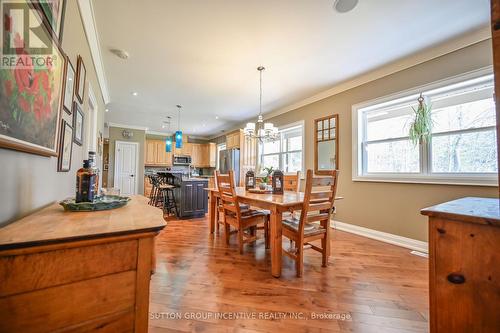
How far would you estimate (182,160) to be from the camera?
26.1ft

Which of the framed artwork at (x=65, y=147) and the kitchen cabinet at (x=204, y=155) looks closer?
the framed artwork at (x=65, y=147)

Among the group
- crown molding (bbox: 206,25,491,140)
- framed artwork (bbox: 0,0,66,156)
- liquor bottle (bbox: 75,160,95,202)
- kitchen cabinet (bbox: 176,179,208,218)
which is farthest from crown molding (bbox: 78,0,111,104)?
crown molding (bbox: 206,25,491,140)

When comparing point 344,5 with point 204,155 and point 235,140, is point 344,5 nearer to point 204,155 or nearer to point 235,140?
point 235,140

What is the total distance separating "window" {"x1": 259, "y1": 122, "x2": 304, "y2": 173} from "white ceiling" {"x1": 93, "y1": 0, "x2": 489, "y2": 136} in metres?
1.05

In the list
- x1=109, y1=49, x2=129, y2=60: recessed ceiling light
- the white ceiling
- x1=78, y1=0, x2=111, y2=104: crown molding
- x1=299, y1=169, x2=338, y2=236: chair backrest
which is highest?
the white ceiling

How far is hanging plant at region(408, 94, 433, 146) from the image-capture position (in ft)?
8.39

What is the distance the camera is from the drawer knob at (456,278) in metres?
0.74

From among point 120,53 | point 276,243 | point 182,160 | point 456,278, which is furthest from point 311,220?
point 182,160

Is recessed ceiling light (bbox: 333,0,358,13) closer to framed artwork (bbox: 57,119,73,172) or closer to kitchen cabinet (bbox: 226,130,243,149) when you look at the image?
framed artwork (bbox: 57,119,73,172)

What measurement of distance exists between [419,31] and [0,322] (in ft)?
11.6

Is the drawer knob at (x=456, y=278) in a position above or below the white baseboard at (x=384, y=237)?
above

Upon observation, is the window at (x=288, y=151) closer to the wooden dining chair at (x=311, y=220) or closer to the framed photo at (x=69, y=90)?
the wooden dining chair at (x=311, y=220)

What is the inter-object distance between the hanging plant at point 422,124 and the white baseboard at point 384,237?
1306 mm

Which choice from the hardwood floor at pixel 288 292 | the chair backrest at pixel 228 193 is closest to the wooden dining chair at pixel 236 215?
the chair backrest at pixel 228 193
